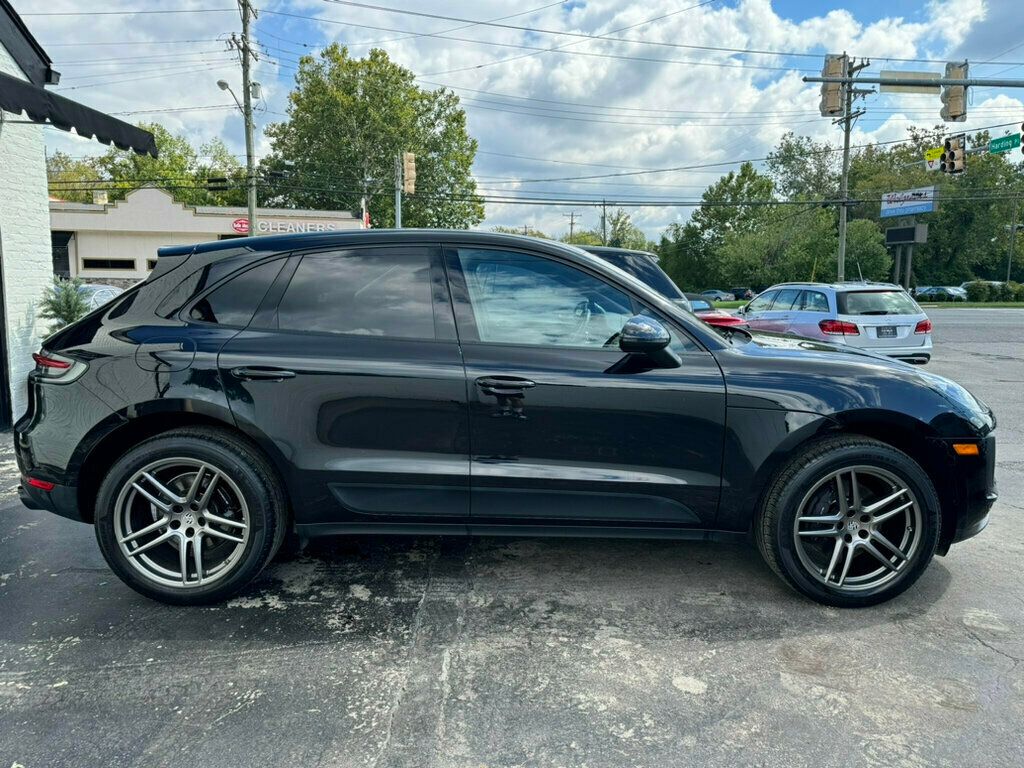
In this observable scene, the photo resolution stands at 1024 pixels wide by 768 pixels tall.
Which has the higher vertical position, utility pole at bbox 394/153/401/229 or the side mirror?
utility pole at bbox 394/153/401/229

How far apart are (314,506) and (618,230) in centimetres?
8025

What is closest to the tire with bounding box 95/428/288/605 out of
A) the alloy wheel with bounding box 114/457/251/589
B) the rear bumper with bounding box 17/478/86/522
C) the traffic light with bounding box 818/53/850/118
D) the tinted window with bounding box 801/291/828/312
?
the alloy wheel with bounding box 114/457/251/589

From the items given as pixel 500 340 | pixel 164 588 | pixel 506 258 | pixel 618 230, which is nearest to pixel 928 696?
pixel 500 340

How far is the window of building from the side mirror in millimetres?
43219

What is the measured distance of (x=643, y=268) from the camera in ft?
19.0

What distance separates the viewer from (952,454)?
3.15 m

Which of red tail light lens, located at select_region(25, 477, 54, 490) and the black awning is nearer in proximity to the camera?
red tail light lens, located at select_region(25, 477, 54, 490)

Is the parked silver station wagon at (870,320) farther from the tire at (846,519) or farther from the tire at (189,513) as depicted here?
the tire at (189,513)

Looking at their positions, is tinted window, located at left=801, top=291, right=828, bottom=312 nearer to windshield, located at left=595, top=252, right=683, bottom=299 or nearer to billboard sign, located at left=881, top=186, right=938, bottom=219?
windshield, located at left=595, top=252, right=683, bottom=299

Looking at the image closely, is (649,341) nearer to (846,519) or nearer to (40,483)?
(846,519)

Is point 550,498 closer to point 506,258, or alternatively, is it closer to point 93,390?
point 506,258

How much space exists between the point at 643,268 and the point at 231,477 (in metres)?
3.83

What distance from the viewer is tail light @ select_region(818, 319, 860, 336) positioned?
10.5m

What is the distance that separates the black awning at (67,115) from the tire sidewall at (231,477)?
4232 mm
